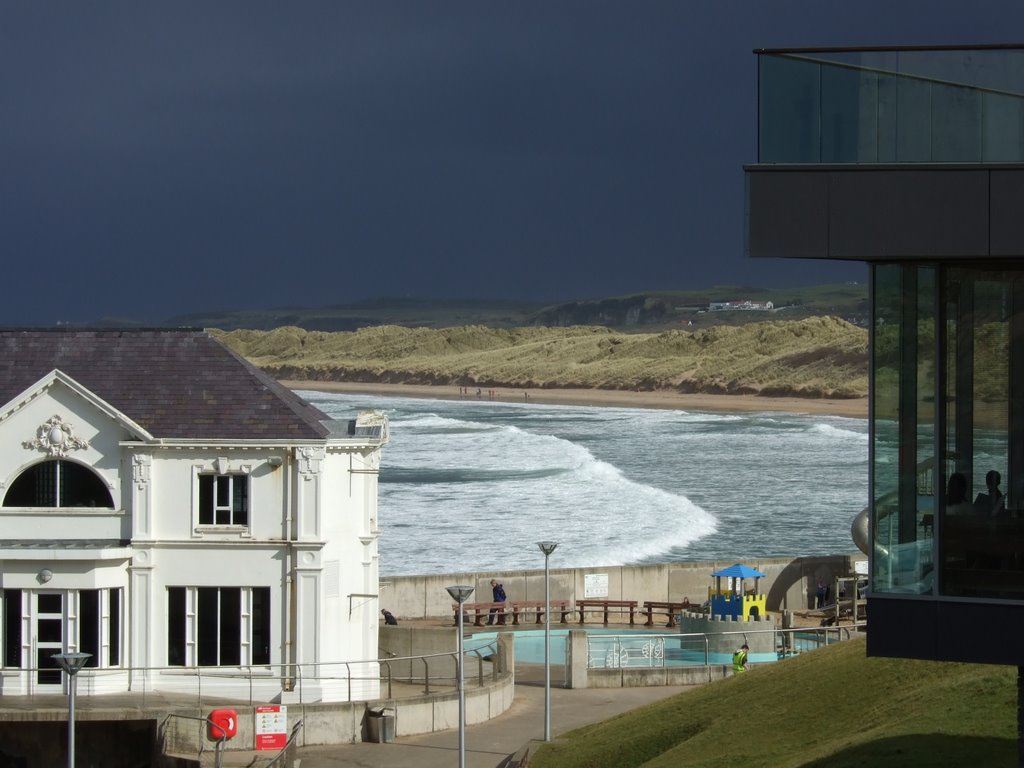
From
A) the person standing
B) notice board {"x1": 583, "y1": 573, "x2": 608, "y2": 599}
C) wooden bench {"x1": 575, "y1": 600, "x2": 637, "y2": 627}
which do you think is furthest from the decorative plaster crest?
the person standing

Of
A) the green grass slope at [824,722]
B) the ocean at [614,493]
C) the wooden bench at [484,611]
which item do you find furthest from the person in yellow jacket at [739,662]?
the ocean at [614,493]

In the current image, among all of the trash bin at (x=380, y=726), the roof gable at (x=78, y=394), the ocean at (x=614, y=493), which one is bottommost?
the ocean at (x=614, y=493)

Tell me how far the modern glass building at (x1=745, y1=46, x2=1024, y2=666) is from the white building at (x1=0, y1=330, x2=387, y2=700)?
47.3 ft

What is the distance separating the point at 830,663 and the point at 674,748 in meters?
3.63

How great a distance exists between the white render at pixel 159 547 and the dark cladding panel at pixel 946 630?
45.7ft

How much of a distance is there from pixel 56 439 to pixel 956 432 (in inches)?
663

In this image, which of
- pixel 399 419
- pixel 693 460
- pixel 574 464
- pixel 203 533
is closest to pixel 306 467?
pixel 203 533

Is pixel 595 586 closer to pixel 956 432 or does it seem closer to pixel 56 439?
pixel 56 439

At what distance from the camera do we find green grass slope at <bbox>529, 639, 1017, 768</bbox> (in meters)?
18.8

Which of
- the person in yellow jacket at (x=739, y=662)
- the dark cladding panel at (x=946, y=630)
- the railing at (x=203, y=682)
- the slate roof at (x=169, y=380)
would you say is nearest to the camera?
the dark cladding panel at (x=946, y=630)

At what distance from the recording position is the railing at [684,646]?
31688 millimetres

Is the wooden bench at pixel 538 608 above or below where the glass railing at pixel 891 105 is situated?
below

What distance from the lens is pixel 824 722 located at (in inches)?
869

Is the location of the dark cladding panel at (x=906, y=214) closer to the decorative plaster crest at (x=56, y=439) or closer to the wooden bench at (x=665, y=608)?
the decorative plaster crest at (x=56, y=439)
